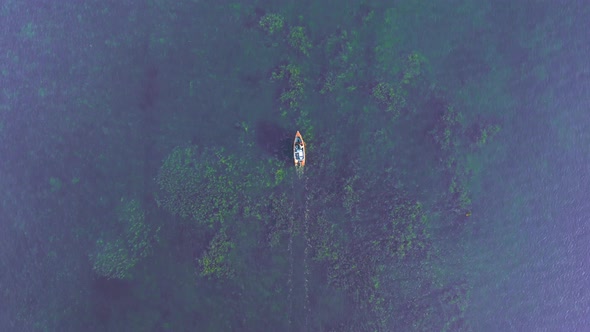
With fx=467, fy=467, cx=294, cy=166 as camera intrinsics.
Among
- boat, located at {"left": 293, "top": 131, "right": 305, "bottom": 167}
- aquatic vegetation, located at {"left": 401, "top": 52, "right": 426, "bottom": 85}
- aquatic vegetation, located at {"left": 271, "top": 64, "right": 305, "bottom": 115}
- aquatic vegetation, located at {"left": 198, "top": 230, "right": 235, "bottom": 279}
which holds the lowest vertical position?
aquatic vegetation, located at {"left": 198, "top": 230, "right": 235, "bottom": 279}

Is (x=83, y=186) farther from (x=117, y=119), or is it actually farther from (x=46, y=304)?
(x=46, y=304)

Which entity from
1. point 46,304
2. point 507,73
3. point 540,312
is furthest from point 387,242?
point 46,304

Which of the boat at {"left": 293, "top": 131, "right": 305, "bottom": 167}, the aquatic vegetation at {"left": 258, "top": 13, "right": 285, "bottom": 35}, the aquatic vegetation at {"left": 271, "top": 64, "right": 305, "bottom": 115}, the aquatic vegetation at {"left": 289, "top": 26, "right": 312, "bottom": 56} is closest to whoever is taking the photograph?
the boat at {"left": 293, "top": 131, "right": 305, "bottom": 167}

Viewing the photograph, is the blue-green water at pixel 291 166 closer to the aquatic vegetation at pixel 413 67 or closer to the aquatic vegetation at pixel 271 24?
the aquatic vegetation at pixel 271 24

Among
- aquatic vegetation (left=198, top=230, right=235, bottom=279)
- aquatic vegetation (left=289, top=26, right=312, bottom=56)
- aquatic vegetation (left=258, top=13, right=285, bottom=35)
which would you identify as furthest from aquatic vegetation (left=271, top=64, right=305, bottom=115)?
aquatic vegetation (left=198, top=230, right=235, bottom=279)

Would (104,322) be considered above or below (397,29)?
below

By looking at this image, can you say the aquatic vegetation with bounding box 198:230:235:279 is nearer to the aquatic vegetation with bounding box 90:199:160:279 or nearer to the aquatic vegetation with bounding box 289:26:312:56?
the aquatic vegetation with bounding box 90:199:160:279

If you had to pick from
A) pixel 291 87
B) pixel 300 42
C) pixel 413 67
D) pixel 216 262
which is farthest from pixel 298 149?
pixel 413 67

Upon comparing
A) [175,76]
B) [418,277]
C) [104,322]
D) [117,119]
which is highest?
[175,76]
